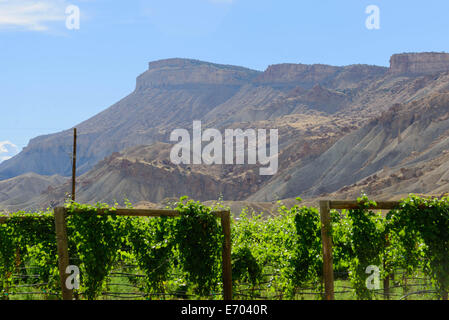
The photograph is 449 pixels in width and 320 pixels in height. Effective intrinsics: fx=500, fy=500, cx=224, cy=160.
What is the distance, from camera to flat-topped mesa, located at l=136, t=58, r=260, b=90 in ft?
573

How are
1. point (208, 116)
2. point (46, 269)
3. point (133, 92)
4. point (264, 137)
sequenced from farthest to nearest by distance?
1. point (133, 92)
2. point (208, 116)
3. point (264, 137)
4. point (46, 269)

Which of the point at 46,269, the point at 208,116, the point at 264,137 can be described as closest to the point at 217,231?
the point at 46,269

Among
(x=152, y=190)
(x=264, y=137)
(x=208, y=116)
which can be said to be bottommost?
(x=152, y=190)

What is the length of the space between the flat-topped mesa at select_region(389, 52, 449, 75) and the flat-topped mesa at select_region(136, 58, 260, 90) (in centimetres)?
5802

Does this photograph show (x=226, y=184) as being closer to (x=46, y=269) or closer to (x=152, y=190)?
(x=152, y=190)

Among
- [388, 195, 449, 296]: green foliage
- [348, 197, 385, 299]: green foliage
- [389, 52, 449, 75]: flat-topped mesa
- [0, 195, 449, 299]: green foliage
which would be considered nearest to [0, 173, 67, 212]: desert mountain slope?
[0, 195, 449, 299]: green foliage

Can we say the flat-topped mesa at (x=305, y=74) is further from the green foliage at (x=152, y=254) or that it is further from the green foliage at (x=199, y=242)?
the green foliage at (x=199, y=242)

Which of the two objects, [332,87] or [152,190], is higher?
[332,87]

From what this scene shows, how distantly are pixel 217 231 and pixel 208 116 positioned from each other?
141 m

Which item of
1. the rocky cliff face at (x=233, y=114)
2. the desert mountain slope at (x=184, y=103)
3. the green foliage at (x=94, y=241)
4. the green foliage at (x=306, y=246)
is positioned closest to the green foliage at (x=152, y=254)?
the green foliage at (x=94, y=241)

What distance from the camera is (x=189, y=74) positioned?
17625 centimetres

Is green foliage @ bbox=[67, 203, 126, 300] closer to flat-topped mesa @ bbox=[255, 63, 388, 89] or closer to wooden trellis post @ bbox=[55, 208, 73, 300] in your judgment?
wooden trellis post @ bbox=[55, 208, 73, 300]

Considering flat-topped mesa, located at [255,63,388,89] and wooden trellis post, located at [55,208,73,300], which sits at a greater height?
flat-topped mesa, located at [255,63,388,89]

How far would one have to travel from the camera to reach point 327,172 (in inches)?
2687
